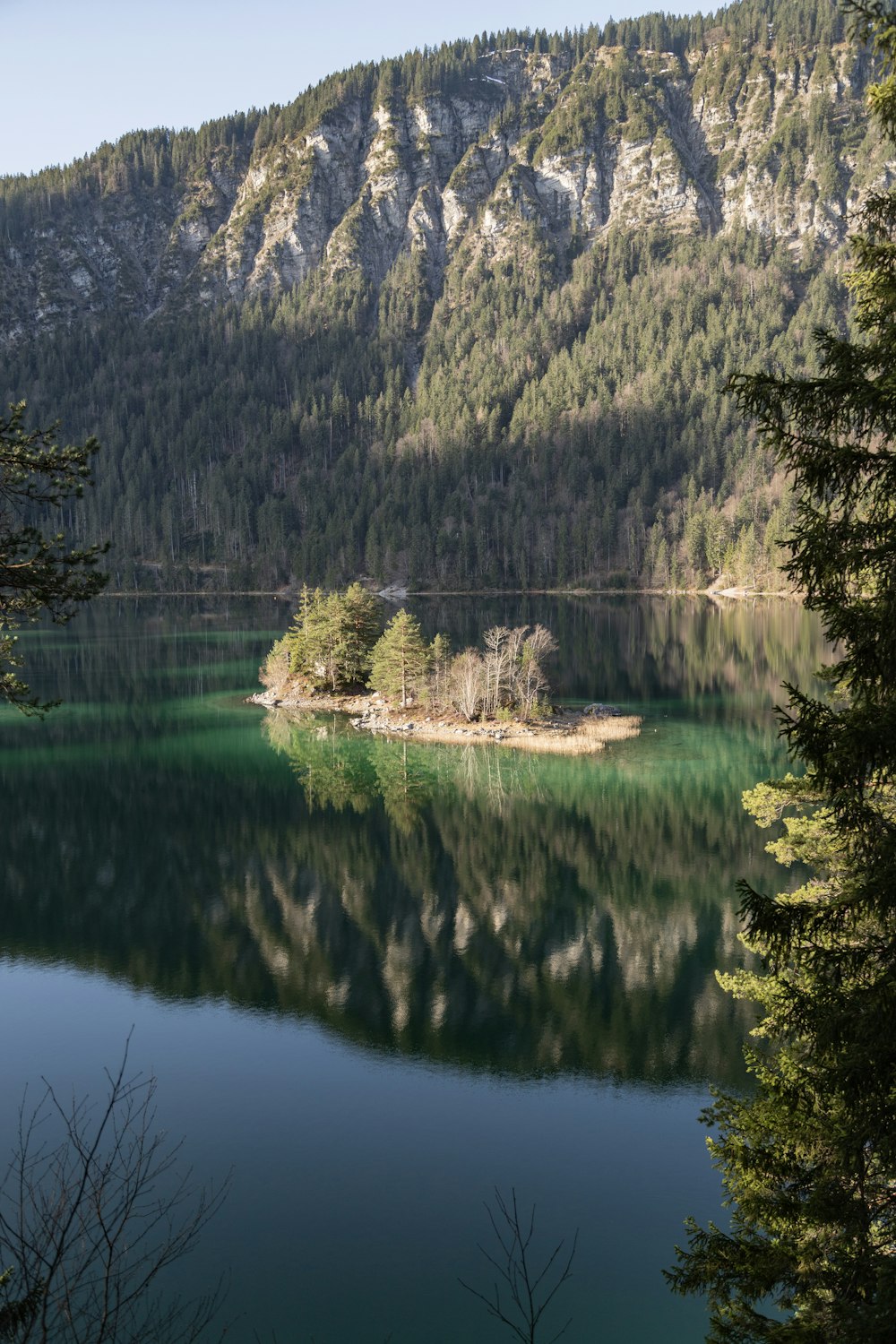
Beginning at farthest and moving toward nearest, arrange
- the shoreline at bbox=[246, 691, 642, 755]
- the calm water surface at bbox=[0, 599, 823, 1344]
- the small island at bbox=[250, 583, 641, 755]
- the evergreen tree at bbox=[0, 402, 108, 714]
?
1. the small island at bbox=[250, 583, 641, 755]
2. the shoreline at bbox=[246, 691, 642, 755]
3. the calm water surface at bbox=[0, 599, 823, 1344]
4. the evergreen tree at bbox=[0, 402, 108, 714]

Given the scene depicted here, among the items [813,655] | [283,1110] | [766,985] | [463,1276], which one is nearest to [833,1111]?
[766,985]

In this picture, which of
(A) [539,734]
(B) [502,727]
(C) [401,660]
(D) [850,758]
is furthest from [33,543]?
(C) [401,660]

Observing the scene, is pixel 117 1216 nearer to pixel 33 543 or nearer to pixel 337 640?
pixel 33 543

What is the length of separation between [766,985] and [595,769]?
142 feet

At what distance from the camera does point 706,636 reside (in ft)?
401

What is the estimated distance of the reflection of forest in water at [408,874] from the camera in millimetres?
33125

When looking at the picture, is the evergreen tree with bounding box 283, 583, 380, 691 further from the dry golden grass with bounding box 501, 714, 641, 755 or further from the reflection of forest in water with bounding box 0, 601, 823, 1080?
the dry golden grass with bounding box 501, 714, 641, 755

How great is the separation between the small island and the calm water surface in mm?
4633

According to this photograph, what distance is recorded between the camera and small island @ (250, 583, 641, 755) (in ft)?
239

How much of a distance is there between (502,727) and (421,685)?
9802 mm

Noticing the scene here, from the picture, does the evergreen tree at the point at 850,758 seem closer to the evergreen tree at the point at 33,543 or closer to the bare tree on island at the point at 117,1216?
the evergreen tree at the point at 33,543

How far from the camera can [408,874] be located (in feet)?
151

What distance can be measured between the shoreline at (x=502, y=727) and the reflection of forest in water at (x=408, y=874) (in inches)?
91.1

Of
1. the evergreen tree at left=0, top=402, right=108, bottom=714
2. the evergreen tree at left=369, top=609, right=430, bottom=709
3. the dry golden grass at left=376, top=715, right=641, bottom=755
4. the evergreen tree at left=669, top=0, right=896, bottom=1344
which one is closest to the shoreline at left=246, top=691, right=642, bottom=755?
the dry golden grass at left=376, top=715, right=641, bottom=755
